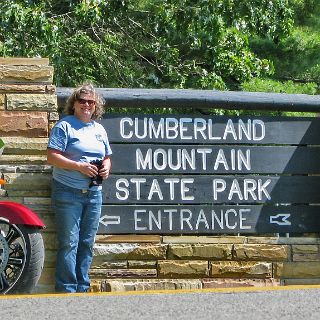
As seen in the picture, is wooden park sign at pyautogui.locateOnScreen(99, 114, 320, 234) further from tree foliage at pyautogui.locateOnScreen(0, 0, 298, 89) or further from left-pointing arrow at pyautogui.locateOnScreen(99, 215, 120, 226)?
tree foliage at pyautogui.locateOnScreen(0, 0, 298, 89)

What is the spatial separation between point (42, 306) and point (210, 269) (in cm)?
287

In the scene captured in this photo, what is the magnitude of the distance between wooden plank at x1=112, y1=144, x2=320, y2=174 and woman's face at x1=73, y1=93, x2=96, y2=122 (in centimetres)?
55

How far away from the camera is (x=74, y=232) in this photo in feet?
27.5

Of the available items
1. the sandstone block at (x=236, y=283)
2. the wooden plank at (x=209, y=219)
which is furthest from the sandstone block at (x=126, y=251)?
the sandstone block at (x=236, y=283)

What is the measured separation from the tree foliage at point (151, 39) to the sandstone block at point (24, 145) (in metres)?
6.14

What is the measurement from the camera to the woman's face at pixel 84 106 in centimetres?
842

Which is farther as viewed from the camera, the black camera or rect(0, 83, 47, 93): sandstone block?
rect(0, 83, 47, 93): sandstone block

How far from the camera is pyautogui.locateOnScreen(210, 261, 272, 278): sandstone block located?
902cm

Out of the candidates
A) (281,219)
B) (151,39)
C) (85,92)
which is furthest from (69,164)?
(151,39)

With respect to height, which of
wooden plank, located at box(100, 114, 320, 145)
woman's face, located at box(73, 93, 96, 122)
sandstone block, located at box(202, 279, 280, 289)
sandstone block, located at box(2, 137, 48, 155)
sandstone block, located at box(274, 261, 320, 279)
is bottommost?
→ sandstone block, located at box(202, 279, 280, 289)

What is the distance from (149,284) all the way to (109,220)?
1.90 feet

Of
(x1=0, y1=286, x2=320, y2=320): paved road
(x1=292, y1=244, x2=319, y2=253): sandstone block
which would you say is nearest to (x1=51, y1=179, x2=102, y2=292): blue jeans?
(x1=0, y1=286, x2=320, y2=320): paved road

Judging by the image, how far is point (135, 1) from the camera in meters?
17.7

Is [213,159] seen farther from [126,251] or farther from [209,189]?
[126,251]
